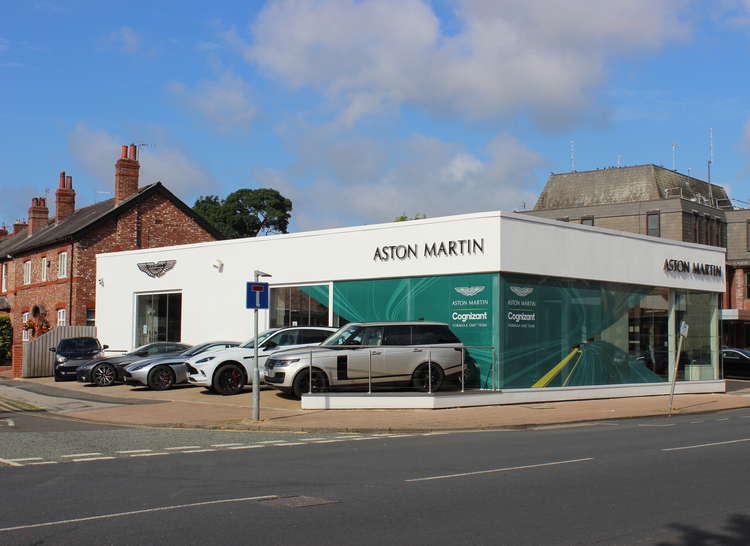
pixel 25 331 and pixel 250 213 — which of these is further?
pixel 250 213

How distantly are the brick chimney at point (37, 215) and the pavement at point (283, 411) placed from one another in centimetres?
2600

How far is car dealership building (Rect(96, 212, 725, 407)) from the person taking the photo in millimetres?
22234

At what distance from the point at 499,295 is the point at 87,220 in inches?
1013

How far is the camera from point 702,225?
6506cm

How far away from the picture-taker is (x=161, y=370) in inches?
990

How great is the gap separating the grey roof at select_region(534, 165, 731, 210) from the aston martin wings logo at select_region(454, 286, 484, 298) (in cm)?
4793

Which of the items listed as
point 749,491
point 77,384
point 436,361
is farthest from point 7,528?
point 77,384

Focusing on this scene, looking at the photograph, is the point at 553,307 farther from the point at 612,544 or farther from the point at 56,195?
the point at 56,195

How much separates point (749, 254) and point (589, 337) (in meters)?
47.4

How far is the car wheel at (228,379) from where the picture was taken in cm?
Answer: 2302

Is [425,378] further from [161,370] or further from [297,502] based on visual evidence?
[297,502]

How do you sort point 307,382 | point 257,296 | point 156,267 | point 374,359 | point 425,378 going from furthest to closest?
1. point 156,267
2. point 307,382
3. point 425,378
4. point 374,359
5. point 257,296

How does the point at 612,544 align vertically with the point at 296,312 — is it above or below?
below

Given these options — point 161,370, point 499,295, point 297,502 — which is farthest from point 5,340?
point 297,502
